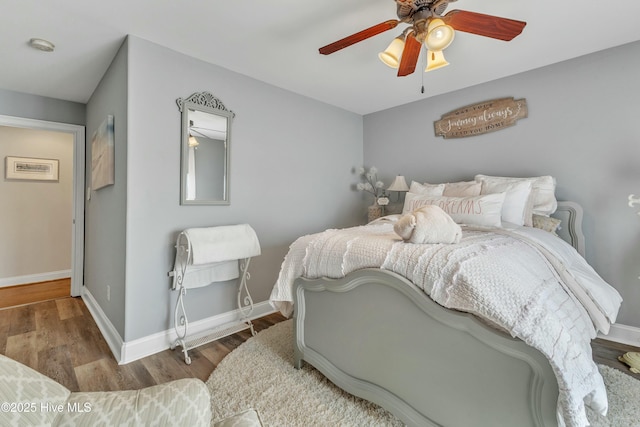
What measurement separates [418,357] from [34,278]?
5.22m

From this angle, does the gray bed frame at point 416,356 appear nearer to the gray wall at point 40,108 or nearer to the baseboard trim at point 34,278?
the gray wall at point 40,108

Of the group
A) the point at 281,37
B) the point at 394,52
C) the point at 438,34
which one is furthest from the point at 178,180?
the point at 438,34

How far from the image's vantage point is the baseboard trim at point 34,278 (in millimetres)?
3732

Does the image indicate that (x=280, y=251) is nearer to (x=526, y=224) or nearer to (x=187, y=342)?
(x=187, y=342)

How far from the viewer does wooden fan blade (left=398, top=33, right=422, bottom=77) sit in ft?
5.37

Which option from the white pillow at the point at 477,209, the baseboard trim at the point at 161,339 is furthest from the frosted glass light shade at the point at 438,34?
the baseboard trim at the point at 161,339

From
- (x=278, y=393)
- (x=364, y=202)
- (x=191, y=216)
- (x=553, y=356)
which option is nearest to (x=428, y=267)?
(x=553, y=356)

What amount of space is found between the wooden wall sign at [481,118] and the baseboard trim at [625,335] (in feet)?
6.31

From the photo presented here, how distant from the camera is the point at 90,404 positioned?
70 centimetres

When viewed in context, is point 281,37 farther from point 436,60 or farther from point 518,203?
point 518,203

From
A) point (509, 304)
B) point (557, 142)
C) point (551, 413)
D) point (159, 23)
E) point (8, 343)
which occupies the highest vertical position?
point (159, 23)

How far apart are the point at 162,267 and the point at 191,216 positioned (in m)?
0.45

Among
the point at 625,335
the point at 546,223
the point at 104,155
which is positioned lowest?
the point at 625,335

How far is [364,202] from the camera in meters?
3.93
